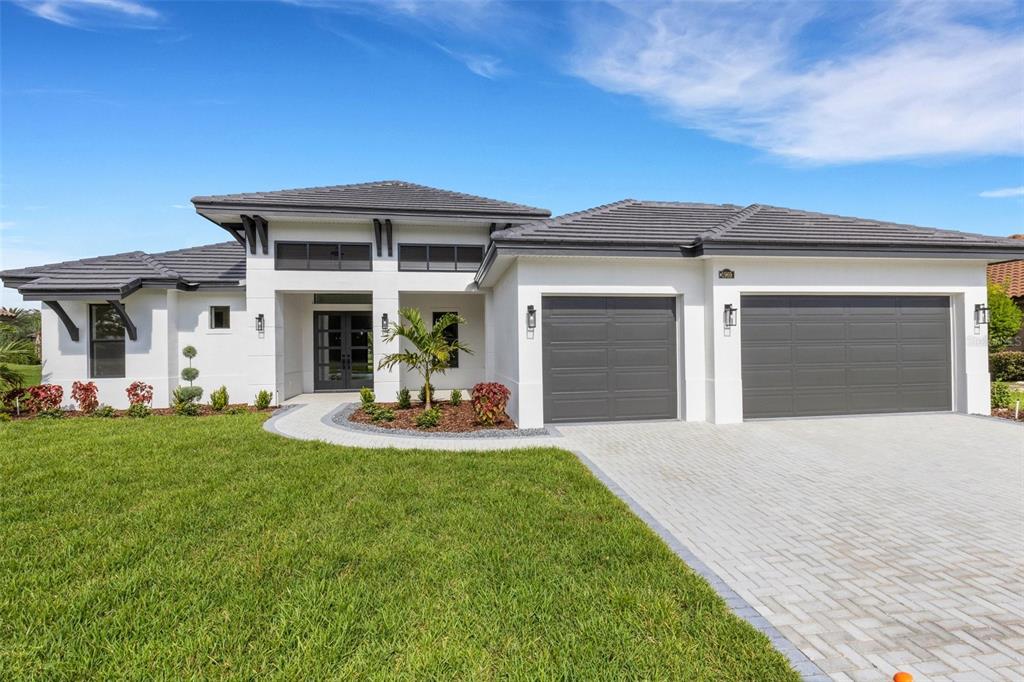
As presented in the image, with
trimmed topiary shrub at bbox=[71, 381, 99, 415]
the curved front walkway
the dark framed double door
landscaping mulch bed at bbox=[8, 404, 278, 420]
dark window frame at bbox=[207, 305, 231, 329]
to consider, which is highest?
dark window frame at bbox=[207, 305, 231, 329]

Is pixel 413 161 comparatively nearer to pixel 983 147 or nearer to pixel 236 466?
pixel 236 466

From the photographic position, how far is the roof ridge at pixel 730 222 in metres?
9.41

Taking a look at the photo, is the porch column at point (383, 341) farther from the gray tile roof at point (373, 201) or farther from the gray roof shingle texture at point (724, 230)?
the gray roof shingle texture at point (724, 230)

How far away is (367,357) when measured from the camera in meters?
16.3

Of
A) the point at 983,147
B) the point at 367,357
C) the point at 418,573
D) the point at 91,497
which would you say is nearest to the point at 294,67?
the point at 367,357

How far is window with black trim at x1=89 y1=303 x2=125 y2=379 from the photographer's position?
42.5 feet

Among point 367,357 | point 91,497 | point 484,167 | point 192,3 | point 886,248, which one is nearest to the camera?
point 91,497

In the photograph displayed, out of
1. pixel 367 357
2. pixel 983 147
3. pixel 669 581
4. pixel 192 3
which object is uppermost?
pixel 192 3

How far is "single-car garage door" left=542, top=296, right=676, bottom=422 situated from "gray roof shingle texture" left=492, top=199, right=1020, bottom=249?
55.8 inches

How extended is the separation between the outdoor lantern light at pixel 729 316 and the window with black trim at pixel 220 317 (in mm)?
14916

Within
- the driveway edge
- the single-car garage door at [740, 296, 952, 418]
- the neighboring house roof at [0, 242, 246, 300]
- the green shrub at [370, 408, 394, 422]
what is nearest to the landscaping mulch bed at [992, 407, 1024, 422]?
the single-car garage door at [740, 296, 952, 418]

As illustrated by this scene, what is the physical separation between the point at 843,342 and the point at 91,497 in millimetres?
14163

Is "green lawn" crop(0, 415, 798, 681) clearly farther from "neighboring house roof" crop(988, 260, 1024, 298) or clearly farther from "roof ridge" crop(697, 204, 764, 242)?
"neighboring house roof" crop(988, 260, 1024, 298)

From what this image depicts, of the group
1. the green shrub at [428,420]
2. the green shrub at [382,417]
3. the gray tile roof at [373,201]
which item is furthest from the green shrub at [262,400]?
the green shrub at [428,420]
